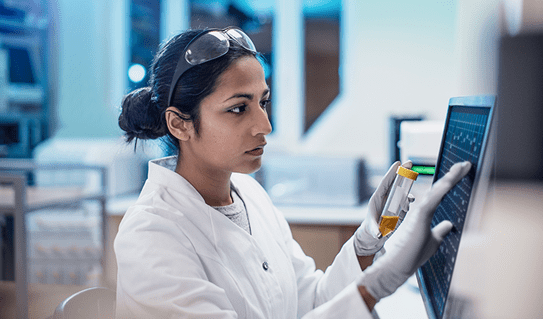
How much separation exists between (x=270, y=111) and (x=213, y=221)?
6.41 ft

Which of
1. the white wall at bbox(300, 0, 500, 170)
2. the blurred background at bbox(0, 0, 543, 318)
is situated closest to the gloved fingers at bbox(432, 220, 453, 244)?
the blurred background at bbox(0, 0, 543, 318)

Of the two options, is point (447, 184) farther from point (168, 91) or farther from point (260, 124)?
point (168, 91)

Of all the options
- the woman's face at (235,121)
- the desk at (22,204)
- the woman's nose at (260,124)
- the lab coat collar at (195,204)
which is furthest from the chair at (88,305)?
the desk at (22,204)

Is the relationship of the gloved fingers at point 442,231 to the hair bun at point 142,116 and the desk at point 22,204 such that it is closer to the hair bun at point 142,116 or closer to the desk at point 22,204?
the hair bun at point 142,116

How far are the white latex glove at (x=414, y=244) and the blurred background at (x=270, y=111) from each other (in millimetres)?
Answer: 1310

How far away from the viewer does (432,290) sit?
2.72 feet

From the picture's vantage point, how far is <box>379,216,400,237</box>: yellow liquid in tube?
0.90 metres

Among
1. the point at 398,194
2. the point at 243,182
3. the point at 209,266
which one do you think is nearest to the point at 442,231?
the point at 398,194

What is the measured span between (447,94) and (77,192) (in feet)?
7.50

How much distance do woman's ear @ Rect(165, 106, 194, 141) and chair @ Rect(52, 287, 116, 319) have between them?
413 mm

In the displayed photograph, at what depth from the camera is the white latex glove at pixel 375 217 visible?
1.00 m

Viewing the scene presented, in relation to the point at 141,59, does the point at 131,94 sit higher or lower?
lower

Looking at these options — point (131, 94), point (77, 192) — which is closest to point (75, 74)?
point (77, 192)

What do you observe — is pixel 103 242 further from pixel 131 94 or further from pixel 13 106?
pixel 131 94
